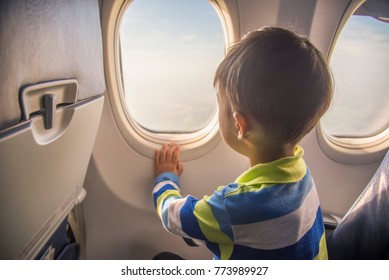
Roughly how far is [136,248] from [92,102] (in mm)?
785

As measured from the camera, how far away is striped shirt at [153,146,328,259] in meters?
0.64

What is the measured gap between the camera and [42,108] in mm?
565

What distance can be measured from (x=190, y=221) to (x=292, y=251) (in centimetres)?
25

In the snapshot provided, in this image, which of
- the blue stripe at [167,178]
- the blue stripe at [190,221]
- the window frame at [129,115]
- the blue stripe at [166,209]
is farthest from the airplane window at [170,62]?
the blue stripe at [190,221]

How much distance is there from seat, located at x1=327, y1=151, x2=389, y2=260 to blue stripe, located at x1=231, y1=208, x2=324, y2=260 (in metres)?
0.15

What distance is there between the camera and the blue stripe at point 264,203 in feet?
2.07

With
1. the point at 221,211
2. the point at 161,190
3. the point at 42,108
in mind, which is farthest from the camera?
the point at 161,190

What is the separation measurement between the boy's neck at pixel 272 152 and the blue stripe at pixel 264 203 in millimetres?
96

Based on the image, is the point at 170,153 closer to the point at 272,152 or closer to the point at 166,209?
the point at 166,209

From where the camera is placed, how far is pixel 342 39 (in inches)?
44.1

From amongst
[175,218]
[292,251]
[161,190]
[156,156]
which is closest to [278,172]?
[292,251]

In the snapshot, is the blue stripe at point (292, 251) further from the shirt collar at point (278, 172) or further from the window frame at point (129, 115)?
the window frame at point (129, 115)

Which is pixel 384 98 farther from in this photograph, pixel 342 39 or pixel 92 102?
pixel 92 102
